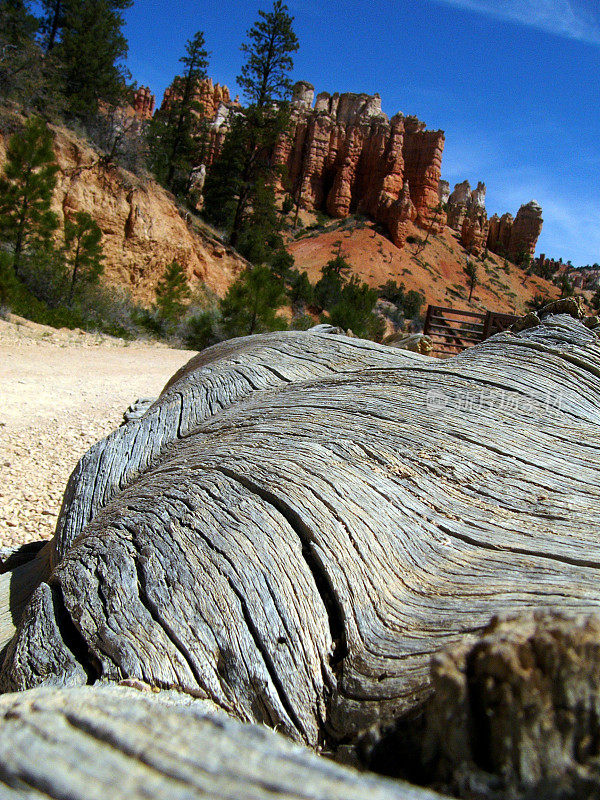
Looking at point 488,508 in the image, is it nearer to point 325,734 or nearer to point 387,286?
point 325,734

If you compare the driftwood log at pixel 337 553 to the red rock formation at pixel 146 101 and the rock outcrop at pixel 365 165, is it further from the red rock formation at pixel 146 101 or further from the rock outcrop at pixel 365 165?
the red rock formation at pixel 146 101

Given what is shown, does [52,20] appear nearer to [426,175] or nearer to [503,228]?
[426,175]

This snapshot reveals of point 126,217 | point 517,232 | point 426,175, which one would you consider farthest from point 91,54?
point 517,232

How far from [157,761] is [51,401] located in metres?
7.09

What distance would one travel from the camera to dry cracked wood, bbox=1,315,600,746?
112 centimetres

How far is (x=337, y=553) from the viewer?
1331 mm

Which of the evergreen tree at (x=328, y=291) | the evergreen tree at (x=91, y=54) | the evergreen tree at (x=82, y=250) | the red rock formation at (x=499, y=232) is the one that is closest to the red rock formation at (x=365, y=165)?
the red rock formation at (x=499, y=232)

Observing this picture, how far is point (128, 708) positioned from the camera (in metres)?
0.82

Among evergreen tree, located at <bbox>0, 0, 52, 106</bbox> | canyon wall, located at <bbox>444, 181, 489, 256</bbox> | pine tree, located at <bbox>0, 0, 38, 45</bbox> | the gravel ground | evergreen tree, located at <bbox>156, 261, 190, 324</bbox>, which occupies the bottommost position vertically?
the gravel ground

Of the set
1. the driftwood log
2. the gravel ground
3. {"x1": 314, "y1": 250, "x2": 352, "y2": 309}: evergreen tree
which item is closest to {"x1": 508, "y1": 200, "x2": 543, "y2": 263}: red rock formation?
{"x1": 314, "y1": 250, "x2": 352, "y2": 309}: evergreen tree

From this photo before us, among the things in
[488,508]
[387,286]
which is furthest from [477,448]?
[387,286]

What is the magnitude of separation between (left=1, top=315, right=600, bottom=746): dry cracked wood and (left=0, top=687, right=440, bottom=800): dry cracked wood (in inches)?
14.6

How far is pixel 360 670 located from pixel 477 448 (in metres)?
0.79

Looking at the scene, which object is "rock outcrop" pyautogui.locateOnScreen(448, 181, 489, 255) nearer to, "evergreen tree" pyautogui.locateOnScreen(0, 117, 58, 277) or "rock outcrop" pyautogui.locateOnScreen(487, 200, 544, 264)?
"rock outcrop" pyautogui.locateOnScreen(487, 200, 544, 264)
